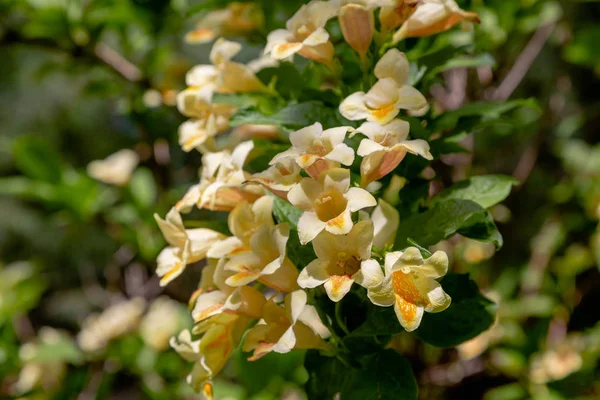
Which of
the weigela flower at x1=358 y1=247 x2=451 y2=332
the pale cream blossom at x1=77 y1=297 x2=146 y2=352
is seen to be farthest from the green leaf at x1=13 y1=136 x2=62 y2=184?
the weigela flower at x1=358 y1=247 x2=451 y2=332

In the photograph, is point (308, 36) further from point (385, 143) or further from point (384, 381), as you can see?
point (384, 381)

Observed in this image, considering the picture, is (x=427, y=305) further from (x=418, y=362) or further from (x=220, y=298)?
(x=418, y=362)

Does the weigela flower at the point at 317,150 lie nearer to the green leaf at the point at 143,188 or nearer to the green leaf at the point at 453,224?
the green leaf at the point at 453,224

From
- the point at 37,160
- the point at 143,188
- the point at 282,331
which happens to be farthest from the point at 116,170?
the point at 282,331

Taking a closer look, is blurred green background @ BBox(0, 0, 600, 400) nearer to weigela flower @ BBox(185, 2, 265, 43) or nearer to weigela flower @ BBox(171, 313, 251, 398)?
weigela flower @ BBox(185, 2, 265, 43)

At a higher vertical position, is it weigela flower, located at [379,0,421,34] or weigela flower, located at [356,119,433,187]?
weigela flower, located at [379,0,421,34]

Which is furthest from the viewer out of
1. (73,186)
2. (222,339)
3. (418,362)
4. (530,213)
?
(530,213)

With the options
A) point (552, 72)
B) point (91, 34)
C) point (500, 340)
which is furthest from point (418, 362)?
point (552, 72)
